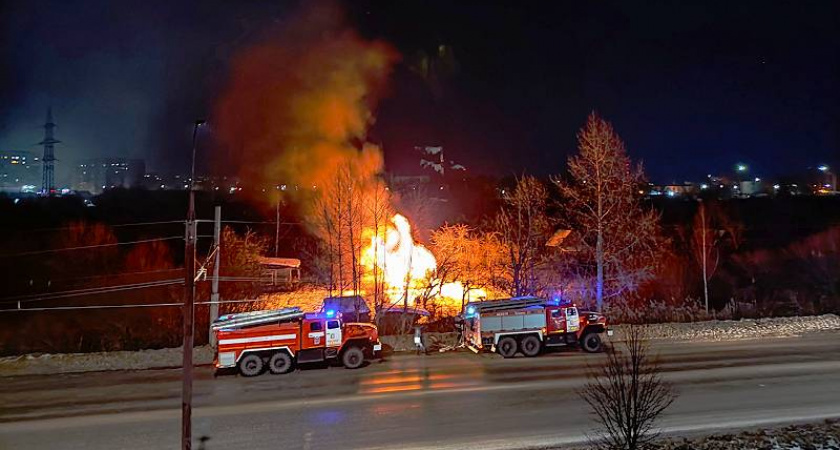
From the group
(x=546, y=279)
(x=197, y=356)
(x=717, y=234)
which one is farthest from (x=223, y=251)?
(x=717, y=234)

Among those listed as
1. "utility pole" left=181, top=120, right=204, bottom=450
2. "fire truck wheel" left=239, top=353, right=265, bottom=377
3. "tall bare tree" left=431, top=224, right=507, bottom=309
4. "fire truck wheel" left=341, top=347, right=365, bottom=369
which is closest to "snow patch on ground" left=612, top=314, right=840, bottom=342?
"tall bare tree" left=431, top=224, right=507, bottom=309

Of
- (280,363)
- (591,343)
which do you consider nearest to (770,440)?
(591,343)

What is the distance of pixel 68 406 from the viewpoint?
15.8 metres

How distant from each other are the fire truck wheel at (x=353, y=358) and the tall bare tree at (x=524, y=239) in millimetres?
13801

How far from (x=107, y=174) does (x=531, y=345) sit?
65971 mm

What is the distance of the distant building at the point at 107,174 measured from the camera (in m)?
68.4

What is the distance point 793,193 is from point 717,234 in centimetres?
4503

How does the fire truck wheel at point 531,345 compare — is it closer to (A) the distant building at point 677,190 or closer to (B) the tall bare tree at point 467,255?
(B) the tall bare tree at point 467,255

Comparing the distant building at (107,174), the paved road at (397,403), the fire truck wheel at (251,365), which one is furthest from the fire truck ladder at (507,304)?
the distant building at (107,174)

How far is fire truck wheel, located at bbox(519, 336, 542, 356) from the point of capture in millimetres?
22158

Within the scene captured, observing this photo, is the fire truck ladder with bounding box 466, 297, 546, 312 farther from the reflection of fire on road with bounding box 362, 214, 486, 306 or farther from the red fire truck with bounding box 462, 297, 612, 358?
the reflection of fire on road with bounding box 362, 214, 486, 306

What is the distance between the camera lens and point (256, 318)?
20.2 metres

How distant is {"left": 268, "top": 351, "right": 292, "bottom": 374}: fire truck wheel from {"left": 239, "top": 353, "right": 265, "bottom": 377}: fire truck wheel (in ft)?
1.18

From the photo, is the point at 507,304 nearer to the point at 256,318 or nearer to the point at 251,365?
the point at 256,318
